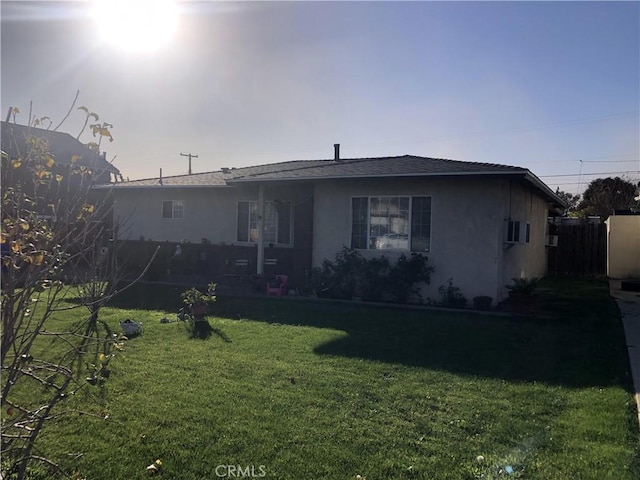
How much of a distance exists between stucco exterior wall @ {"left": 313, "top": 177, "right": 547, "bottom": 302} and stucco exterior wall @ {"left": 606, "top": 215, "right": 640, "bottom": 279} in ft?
22.2

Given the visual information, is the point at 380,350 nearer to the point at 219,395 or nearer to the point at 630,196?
the point at 219,395

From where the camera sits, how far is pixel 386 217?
1228 cm

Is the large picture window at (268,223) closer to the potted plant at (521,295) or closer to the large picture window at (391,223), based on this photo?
the large picture window at (391,223)

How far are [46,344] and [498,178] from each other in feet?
29.7

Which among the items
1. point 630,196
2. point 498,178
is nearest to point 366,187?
point 498,178

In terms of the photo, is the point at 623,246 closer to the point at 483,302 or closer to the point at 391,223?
the point at 483,302

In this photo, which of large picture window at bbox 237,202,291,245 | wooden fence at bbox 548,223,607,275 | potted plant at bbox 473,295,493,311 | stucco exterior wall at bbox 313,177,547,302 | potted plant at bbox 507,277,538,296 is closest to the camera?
potted plant at bbox 473,295,493,311

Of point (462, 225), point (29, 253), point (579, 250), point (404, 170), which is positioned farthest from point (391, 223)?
point (579, 250)

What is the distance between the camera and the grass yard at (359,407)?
12.2 feet

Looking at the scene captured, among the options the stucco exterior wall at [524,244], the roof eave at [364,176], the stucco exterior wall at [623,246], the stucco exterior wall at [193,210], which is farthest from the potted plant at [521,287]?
the stucco exterior wall at [623,246]

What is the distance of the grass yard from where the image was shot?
3713 mm

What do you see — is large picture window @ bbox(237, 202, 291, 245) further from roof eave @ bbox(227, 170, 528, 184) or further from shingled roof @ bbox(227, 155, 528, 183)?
shingled roof @ bbox(227, 155, 528, 183)

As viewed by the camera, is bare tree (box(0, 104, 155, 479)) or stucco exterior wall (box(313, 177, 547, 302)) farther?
stucco exterior wall (box(313, 177, 547, 302))

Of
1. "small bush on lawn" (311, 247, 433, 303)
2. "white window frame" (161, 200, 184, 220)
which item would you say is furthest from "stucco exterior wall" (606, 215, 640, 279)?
"white window frame" (161, 200, 184, 220)
